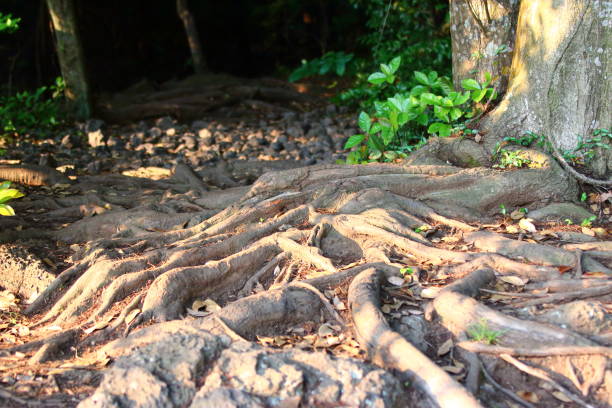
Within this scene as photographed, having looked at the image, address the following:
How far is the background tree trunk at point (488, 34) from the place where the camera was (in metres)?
5.25

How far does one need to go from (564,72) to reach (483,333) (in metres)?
2.29

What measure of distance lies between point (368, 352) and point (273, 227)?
59.7 inches

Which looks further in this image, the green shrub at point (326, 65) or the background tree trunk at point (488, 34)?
the background tree trunk at point (488, 34)

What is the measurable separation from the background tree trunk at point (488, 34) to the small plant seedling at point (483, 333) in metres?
2.78

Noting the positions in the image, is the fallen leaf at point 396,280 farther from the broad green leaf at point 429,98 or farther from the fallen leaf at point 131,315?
the broad green leaf at point 429,98

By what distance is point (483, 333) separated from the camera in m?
3.00

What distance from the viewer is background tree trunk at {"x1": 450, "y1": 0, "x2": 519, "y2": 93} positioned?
17.2 ft

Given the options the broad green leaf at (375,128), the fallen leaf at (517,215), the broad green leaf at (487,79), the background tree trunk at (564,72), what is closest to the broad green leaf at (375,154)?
the broad green leaf at (375,128)

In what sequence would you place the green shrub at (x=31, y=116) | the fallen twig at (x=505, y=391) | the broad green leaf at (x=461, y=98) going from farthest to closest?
the green shrub at (x=31, y=116) < the broad green leaf at (x=461, y=98) < the fallen twig at (x=505, y=391)

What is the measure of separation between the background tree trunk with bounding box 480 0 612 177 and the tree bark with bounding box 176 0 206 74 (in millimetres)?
8623

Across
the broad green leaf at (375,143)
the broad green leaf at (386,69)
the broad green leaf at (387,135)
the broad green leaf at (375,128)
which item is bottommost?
the broad green leaf at (375,143)

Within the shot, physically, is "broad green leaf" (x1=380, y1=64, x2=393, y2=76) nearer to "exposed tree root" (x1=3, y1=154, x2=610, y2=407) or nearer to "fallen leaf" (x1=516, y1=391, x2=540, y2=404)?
"exposed tree root" (x1=3, y1=154, x2=610, y2=407)

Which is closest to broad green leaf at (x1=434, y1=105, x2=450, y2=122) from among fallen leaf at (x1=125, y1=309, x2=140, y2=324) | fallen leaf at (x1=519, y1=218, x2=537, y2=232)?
fallen leaf at (x1=519, y1=218, x2=537, y2=232)

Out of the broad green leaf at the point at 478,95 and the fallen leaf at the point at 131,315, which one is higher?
the broad green leaf at the point at 478,95
